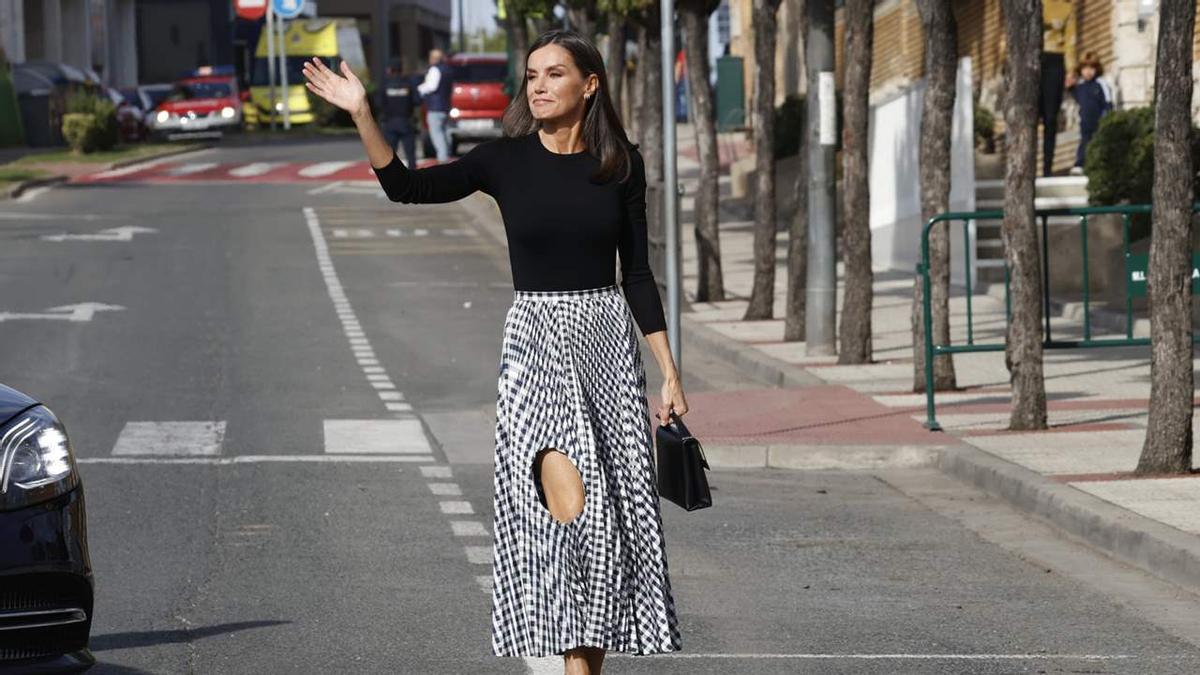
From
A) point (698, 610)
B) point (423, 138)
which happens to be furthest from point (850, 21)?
point (423, 138)

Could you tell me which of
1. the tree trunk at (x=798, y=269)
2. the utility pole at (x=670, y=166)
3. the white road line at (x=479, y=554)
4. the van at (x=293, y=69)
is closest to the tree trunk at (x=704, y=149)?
the tree trunk at (x=798, y=269)

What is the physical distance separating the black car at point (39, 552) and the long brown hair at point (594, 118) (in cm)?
162

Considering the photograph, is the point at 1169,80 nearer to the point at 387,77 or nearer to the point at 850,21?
the point at 850,21

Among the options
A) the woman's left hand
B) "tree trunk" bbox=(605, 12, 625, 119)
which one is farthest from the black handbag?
"tree trunk" bbox=(605, 12, 625, 119)

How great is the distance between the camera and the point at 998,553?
1041 centimetres

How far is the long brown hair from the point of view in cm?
637

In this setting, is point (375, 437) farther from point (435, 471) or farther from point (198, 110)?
point (198, 110)

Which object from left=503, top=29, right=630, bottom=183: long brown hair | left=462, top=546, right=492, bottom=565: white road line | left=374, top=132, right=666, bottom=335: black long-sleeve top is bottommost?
left=462, top=546, right=492, bottom=565: white road line

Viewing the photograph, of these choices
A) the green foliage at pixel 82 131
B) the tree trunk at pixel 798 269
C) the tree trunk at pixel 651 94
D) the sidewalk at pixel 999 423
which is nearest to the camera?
the sidewalk at pixel 999 423

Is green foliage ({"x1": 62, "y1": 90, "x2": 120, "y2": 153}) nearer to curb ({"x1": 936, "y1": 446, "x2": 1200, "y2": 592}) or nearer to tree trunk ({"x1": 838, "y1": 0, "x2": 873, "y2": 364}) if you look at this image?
tree trunk ({"x1": 838, "y1": 0, "x2": 873, "y2": 364})

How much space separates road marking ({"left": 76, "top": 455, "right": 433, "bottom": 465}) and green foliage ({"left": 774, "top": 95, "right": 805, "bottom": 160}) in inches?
920

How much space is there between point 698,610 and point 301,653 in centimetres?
166

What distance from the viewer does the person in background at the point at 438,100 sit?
4497 cm

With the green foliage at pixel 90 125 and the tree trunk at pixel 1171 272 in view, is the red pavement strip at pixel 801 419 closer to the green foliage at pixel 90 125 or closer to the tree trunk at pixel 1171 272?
the tree trunk at pixel 1171 272
